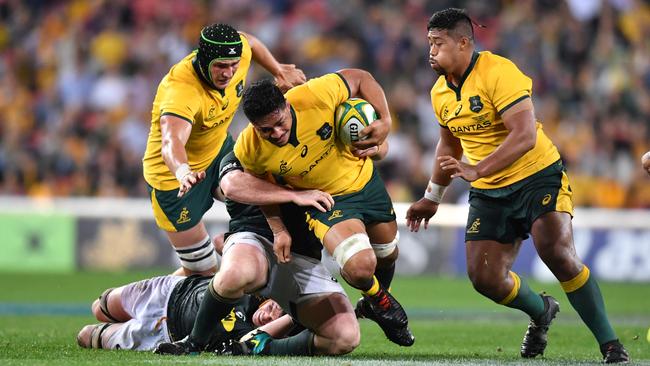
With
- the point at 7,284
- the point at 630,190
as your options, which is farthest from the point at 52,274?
the point at 630,190

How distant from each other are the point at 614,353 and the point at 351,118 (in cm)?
225

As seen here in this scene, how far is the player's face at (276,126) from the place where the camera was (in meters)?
7.25

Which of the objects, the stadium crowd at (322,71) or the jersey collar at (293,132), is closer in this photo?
the jersey collar at (293,132)

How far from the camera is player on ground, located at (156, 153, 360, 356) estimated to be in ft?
24.4

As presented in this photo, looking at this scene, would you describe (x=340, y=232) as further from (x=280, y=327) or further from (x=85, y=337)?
(x=85, y=337)

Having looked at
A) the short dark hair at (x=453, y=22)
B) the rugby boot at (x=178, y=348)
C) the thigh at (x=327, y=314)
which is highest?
the short dark hair at (x=453, y=22)

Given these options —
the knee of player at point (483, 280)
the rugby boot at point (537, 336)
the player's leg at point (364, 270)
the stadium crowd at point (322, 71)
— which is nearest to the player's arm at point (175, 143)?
the player's leg at point (364, 270)

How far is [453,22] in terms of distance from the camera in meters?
7.69

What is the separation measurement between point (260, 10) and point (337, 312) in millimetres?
12710

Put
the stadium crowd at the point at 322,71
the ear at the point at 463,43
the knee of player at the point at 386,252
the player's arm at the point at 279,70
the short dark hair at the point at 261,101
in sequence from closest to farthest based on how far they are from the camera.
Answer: the short dark hair at the point at 261,101, the ear at the point at 463,43, the knee of player at the point at 386,252, the player's arm at the point at 279,70, the stadium crowd at the point at 322,71

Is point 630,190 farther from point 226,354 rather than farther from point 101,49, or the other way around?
point 226,354

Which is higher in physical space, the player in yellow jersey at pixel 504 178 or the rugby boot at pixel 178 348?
the player in yellow jersey at pixel 504 178

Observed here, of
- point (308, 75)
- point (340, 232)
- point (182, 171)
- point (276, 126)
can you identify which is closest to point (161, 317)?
point (182, 171)

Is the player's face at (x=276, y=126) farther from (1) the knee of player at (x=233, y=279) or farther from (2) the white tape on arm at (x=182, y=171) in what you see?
(1) the knee of player at (x=233, y=279)
